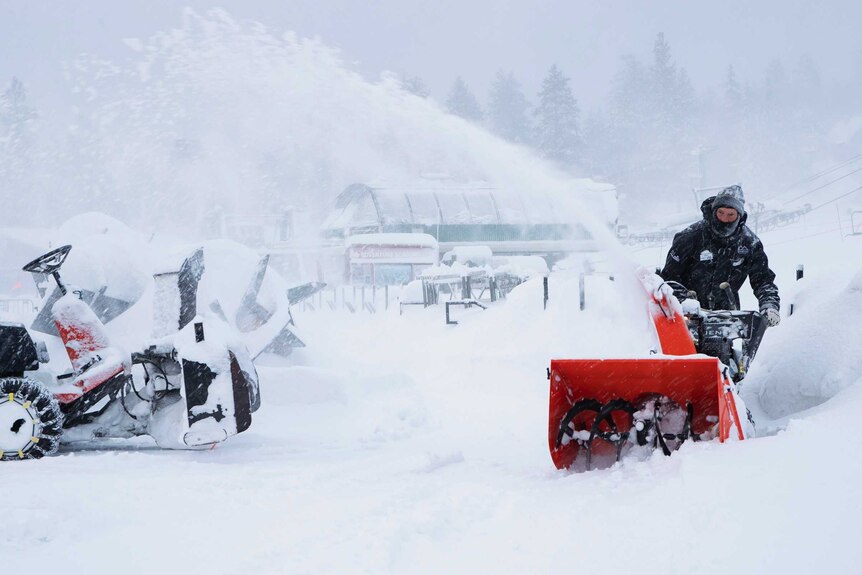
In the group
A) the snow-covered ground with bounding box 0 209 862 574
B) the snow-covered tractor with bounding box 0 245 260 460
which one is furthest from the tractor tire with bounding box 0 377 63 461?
the snow-covered ground with bounding box 0 209 862 574

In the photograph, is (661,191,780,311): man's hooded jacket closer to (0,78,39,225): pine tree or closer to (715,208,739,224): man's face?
(715,208,739,224): man's face

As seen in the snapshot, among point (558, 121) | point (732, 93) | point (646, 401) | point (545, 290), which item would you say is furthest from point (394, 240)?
point (732, 93)

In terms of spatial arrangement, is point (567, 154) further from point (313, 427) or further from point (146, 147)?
point (313, 427)

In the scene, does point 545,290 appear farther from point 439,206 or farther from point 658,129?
point 658,129

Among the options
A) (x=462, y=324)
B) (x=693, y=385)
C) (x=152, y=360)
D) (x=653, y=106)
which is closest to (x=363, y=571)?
(x=693, y=385)

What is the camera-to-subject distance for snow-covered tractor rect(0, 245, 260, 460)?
219 inches

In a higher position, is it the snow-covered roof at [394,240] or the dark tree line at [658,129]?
the dark tree line at [658,129]

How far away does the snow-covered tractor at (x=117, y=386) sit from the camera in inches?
219

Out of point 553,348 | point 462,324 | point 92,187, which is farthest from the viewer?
point 92,187

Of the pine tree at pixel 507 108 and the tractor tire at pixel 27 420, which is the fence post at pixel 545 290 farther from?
the pine tree at pixel 507 108

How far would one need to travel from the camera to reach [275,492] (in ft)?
14.9

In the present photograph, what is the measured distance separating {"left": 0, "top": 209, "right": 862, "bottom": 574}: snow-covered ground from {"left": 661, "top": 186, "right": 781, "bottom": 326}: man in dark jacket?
2.45ft

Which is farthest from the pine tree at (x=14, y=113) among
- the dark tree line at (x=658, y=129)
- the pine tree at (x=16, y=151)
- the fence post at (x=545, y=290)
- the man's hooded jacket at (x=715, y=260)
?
the man's hooded jacket at (x=715, y=260)

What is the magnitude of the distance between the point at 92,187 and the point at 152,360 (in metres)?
56.6
